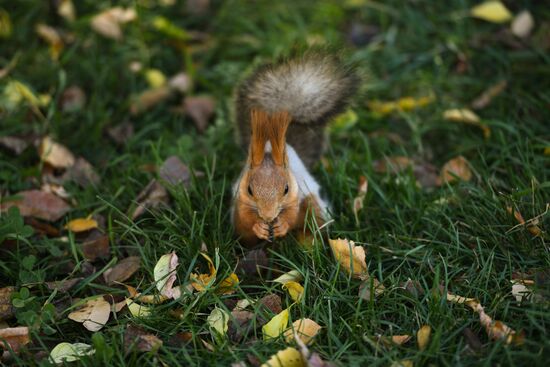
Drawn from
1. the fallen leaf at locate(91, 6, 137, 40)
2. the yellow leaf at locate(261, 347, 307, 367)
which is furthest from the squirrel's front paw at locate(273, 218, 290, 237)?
the fallen leaf at locate(91, 6, 137, 40)

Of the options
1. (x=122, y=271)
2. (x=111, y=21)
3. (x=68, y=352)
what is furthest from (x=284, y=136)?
(x=111, y=21)

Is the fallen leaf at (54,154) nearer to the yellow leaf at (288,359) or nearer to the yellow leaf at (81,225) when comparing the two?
the yellow leaf at (81,225)

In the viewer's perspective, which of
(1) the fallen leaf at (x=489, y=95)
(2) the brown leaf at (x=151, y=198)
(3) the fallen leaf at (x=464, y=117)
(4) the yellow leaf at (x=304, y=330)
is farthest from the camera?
(1) the fallen leaf at (x=489, y=95)

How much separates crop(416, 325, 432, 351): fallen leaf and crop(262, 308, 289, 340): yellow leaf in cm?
36

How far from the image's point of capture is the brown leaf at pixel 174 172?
2291 mm

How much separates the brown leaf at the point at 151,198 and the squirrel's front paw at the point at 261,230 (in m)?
0.40

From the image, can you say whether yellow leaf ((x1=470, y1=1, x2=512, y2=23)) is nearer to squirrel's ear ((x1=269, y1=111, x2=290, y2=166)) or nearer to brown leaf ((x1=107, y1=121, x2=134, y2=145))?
squirrel's ear ((x1=269, y1=111, x2=290, y2=166))

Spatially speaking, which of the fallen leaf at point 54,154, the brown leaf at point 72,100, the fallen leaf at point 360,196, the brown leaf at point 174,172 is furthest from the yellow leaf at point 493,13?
the fallen leaf at point 54,154

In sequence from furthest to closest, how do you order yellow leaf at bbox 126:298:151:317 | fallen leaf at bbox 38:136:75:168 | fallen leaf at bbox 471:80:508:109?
1. fallen leaf at bbox 471:80:508:109
2. fallen leaf at bbox 38:136:75:168
3. yellow leaf at bbox 126:298:151:317

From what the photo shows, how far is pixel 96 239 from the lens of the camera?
7.04ft

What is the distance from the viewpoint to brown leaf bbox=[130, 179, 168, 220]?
2.19m

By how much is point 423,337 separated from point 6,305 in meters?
1.20

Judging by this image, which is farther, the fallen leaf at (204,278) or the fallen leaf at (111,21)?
the fallen leaf at (111,21)

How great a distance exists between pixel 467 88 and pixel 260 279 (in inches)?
57.9
